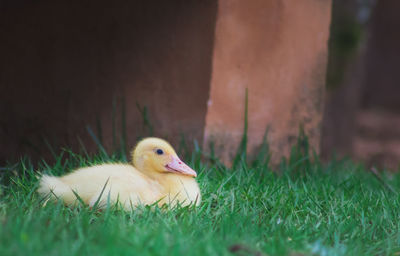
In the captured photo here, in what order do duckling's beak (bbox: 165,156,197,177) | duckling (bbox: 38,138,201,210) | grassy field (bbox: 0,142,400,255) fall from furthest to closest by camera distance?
duckling's beak (bbox: 165,156,197,177), duckling (bbox: 38,138,201,210), grassy field (bbox: 0,142,400,255)

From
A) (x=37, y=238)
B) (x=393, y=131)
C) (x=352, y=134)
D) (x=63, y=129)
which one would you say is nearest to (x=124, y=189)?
(x=37, y=238)

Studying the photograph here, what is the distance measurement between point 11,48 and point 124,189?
2.67m

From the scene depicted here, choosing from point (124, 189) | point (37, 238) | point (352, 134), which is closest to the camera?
point (37, 238)

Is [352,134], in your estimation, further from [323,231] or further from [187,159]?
[323,231]

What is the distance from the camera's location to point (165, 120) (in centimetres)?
448

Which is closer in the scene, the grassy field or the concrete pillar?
the grassy field

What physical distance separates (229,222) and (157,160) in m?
0.65

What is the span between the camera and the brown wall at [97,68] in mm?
4375

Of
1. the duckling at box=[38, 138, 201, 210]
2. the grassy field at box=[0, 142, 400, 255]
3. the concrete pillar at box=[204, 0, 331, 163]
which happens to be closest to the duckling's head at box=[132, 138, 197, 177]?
the duckling at box=[38, 138, 201, 210]

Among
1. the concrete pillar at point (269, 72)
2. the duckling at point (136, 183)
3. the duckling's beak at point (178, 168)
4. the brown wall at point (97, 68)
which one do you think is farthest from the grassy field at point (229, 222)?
the brown wall at point (97, 68)

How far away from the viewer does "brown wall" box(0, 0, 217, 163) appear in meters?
4.38

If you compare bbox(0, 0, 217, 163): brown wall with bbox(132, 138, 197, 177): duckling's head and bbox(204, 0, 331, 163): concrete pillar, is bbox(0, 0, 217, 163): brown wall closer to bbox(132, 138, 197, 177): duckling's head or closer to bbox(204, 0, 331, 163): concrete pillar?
bbox(204, 0, 331, 163): concrete pillar

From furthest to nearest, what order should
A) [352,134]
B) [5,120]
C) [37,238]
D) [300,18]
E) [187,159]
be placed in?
[352,134] < [5,120] < [300,18] < [187,159] < [37,238]

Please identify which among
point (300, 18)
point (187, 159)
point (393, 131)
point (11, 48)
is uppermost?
point (300, 18)
